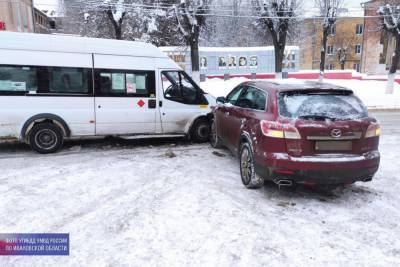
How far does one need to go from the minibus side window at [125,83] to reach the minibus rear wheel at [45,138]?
3.86 feet

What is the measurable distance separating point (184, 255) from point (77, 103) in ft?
16.3

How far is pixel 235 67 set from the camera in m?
34.6

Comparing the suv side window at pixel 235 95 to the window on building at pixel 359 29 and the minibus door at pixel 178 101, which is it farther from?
the window on building at pixel 359 29

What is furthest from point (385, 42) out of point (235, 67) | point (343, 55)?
point (235, 67)

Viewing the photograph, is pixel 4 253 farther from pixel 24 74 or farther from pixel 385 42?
pixel 385 42

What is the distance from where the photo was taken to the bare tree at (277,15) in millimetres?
20922

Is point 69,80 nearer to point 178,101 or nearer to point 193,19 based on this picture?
point 178,101

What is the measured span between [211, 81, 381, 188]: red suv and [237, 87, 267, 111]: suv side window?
0.09 m

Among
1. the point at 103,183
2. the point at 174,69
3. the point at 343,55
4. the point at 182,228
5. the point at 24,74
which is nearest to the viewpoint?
the point at 182,228

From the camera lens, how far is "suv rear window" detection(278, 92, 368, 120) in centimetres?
455

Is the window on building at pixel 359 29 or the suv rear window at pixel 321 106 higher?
the window on building at pixel 359 29

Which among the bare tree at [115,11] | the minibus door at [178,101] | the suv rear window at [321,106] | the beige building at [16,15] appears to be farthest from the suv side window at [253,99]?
the bare tree at [115,11]

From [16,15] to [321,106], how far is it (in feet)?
75.0

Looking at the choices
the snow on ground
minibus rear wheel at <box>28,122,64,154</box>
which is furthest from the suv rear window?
the snow on ground
